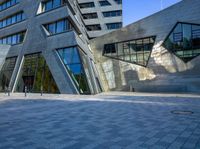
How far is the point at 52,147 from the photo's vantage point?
604 centimetres

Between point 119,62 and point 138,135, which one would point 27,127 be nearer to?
point 138,135

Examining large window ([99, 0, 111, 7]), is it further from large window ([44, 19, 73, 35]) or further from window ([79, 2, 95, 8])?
large window ([44, 19, 73, 35])

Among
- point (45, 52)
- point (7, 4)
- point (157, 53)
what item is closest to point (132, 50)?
point (157, 53)

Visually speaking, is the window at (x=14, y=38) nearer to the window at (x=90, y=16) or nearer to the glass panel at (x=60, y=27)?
the glass panel at (x=60, y=27)

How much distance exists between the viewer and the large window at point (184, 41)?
2972 centimetres

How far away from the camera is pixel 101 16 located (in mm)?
54406

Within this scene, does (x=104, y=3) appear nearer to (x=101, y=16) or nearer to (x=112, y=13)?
(x=112, y=13)

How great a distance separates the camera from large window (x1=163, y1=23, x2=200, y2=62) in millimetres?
29719

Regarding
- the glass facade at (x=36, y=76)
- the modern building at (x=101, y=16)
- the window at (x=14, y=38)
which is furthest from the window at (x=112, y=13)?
the glass facade at (x=36, y=76)

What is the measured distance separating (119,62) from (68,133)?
29.6 m

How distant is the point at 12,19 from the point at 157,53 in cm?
3299

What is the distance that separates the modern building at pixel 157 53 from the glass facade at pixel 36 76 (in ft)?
38.6

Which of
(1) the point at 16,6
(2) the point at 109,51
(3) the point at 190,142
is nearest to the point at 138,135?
(3) the point at 190,142

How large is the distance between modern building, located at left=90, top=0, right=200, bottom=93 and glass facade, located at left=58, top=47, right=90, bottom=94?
10.6 metres
